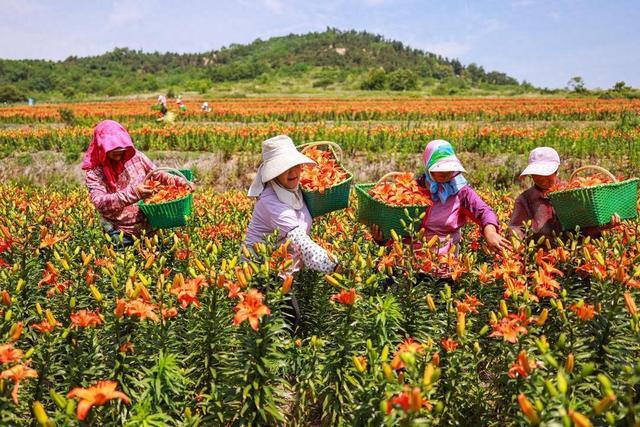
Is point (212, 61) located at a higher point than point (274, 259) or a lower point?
higher

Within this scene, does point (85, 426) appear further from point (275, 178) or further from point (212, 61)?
point (212, 61)

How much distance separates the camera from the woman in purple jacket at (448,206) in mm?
2961

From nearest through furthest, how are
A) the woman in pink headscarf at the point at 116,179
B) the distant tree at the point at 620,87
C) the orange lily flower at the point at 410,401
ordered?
the orange lily flower at the point at 410,401, the woman in pink headscarf at the point at 116,179, the distant tree at the point at 620,87

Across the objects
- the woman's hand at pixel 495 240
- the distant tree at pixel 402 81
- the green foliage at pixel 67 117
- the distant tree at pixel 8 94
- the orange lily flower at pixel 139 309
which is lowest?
the orange lily flower at pixel 139 309

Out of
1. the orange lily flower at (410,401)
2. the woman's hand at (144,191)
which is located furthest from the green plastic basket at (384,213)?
the woman's hand at (144,191)

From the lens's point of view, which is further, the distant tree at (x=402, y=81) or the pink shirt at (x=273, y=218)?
the distant tree at (x=402, y=81)

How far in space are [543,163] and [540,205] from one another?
1.08 feet

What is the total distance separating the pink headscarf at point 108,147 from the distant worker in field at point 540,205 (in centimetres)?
315

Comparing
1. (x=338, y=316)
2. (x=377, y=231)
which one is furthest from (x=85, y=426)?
(x=377, y=231)

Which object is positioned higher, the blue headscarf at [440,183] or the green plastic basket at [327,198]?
the blue headscarf at [440,183]

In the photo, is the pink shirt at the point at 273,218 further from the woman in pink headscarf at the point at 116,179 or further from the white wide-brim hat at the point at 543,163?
the white wide-brim hat at the point at 543,163

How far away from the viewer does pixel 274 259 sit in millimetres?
2332

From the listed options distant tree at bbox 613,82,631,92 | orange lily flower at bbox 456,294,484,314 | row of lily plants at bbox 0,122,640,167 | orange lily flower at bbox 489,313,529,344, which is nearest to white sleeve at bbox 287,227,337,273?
orange lily flower at bbox 456,294,484,314

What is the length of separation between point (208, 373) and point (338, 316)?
2.59 ft
